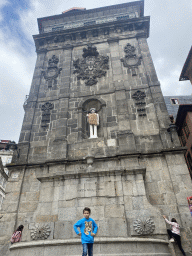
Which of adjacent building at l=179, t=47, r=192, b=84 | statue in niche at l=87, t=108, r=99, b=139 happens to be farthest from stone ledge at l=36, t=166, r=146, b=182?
adjacent building at l=179, t=47, r=192, b=84

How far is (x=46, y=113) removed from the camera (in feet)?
52.0

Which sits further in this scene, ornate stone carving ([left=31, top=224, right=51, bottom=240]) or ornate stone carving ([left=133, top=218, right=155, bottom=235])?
ornate stone carving ([left=31, top=224, right=51, bottom=240])

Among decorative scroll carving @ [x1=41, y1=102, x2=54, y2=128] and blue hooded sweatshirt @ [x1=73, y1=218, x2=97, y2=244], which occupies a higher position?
decorative scroll carving @ [x1=41, y1=102, x2=54, y2=128]

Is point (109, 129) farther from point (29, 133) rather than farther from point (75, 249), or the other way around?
point (75, 249)

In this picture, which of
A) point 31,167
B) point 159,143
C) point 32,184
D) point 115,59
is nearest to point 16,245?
point 32,184

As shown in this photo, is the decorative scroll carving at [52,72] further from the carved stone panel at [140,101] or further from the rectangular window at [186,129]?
the rectangular window at [186,129]

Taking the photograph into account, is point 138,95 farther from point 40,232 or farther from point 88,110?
point 40,232

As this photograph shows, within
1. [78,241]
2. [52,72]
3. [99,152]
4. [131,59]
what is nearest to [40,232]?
[78,241]

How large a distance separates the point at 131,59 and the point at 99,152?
944 centimetres

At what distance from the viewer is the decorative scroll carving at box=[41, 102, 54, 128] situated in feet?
50.6

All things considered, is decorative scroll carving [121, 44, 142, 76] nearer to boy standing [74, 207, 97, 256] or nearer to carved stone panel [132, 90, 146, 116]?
carved stone panel [132, 90, 146, 116]

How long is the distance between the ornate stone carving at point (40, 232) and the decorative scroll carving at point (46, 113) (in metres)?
7.75

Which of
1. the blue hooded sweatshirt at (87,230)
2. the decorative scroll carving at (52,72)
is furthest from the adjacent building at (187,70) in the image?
the blue hooded sweatshirt at (87,230)

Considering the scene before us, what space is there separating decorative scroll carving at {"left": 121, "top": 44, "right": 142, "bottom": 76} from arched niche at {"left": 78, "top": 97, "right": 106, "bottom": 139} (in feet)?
13.3
